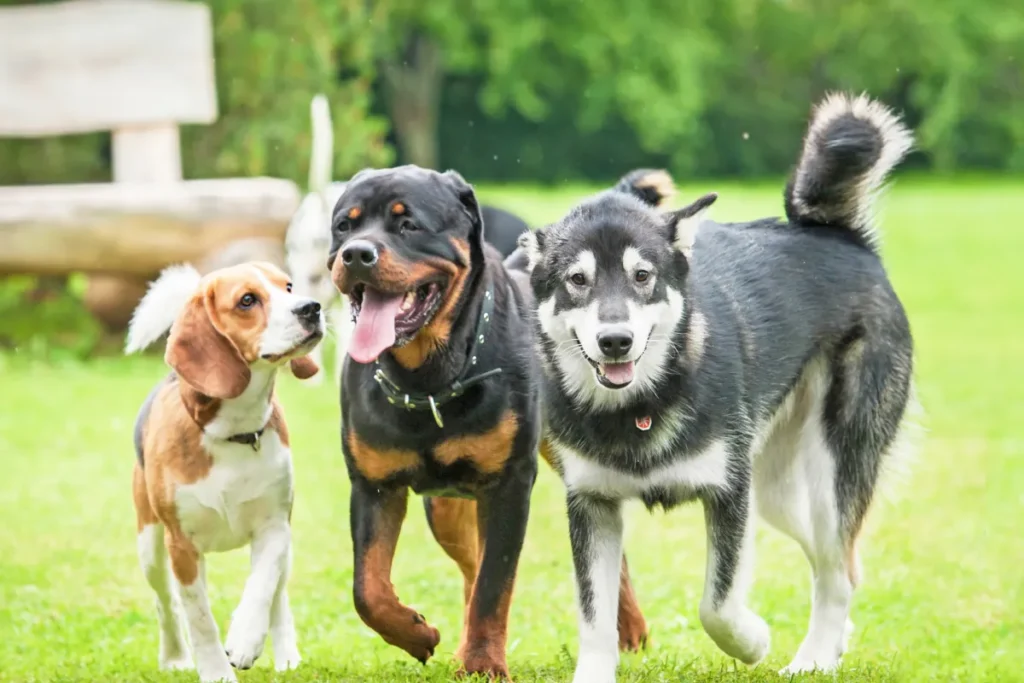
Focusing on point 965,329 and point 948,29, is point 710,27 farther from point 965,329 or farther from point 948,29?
point 965,329

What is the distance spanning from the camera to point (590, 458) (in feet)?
16.9

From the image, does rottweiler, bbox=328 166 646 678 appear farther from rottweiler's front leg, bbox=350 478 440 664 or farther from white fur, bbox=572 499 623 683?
white fur, bbox=572 499 623 683

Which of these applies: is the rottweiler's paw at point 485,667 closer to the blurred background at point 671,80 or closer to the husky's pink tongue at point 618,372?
the husky's pink tongue at point 618,372

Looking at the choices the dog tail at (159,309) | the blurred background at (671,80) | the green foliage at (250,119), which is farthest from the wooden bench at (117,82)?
the blurred background at (671,80)

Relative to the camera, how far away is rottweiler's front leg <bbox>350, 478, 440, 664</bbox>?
17.0ft

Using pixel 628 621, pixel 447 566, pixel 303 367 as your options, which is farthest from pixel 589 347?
pixel 447 566

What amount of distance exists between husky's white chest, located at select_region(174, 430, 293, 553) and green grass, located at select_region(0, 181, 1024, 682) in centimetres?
60

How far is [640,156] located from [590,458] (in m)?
33.3

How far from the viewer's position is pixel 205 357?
528 centimetres

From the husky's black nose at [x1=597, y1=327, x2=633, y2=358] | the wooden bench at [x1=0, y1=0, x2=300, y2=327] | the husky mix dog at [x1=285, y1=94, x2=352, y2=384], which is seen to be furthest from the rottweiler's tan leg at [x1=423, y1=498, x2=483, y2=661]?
the wooden bench at [x1=0, y1=0, x2=300, y2=327]

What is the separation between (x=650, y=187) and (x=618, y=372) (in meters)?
Result: 1.31

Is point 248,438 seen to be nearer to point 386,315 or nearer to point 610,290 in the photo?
point 386,315

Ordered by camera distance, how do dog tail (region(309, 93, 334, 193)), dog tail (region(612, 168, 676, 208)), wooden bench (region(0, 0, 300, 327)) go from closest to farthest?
dog tail (region(612, 168, 676, 208)), dog tail (region(309, 93, 334, 193)), wooden bench (region(0, 0, 300, 327))

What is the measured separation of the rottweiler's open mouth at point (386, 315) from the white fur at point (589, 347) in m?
0.38
